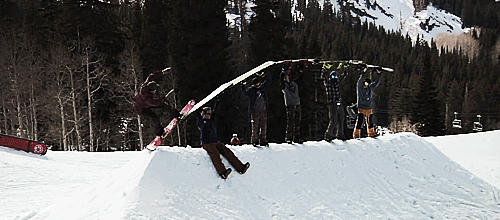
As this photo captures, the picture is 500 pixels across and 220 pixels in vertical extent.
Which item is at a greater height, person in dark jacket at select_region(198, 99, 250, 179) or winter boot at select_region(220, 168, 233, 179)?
person in dark jacket at select_region(198, 99, 250, 179)

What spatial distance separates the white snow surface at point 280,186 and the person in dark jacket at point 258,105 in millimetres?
400

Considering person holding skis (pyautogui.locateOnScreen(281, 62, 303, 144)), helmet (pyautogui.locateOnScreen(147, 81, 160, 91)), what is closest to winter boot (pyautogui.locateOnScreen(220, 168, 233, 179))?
helmet (pyautogui.locateOnScreen(147, 81, 160, 91))

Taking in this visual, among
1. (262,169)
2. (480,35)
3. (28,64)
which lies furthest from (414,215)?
(480,35)

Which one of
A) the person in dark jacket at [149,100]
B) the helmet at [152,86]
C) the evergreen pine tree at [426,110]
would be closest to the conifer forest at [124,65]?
the evergreen pine tree at [426,110]

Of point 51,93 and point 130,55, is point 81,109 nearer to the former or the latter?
point 51,93

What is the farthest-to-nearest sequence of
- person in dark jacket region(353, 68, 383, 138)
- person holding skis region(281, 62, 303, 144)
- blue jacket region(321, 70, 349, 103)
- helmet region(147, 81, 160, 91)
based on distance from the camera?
person in dark jacket region(353, 68, 383, 138) < blue jacket region(321, 70, 349, 103) < person holding skis region(281, 62, 303, 144) < helmet region(147, 81, 160, 91)

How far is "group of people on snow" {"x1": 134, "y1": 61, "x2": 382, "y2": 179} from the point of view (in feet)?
27.1

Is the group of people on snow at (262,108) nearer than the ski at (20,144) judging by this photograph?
Yes

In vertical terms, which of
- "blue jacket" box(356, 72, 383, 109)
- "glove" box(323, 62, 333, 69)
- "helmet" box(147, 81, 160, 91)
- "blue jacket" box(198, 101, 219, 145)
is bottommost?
"blue jacket" box(198, 101, 219, 145)

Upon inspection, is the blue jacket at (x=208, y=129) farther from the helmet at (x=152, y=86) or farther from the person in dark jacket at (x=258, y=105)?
the person in dark jacket at (x=258, y=105)

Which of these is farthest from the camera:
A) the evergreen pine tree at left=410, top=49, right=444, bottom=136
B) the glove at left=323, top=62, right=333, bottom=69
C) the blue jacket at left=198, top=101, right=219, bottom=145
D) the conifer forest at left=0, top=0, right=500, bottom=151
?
the evergreen pine tree at left=410, top=49, right=444, bottom=136

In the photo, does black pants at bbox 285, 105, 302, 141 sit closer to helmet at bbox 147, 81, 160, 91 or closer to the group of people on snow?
the group of people on snow

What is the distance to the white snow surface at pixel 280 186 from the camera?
7.37m

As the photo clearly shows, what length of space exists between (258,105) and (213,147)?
6.06 feet
